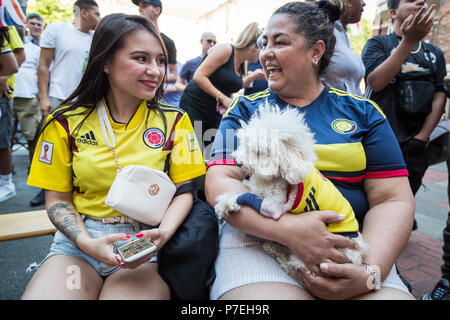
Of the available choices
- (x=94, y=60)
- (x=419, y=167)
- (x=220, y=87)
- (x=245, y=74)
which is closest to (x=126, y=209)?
(x=94, y=60)

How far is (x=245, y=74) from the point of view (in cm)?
334

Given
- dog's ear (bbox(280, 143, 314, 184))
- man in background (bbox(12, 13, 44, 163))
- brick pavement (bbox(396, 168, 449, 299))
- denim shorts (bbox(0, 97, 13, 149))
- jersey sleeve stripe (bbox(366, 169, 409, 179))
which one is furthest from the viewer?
man in background (bbox(12, 13, 44, 163))

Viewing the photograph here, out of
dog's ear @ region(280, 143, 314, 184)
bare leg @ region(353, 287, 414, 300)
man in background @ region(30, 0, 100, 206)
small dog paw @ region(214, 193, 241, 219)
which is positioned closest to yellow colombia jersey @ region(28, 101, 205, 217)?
small dog paw @ region(214, 193, 241, 219)

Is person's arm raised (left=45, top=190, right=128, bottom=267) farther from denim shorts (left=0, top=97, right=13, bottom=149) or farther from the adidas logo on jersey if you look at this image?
denim shorts (left=0, top=97, right=13, bottom=149)

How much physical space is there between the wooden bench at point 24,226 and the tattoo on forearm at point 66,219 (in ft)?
1.78

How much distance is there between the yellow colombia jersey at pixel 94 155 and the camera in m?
1.49

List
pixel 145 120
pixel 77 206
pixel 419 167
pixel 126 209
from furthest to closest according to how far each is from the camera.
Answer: pixel 419 167 < pixel 145 120 < pixel 77 206 < pixel 126 209

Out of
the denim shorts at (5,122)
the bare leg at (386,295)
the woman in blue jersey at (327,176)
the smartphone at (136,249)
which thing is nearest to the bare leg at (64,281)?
the smartphone at (136,249)

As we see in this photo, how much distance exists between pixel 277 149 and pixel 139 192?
714mm

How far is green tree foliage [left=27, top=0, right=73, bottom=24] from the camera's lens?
1182 cm

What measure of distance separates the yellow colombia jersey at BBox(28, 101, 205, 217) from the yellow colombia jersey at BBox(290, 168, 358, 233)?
2.33 ft
